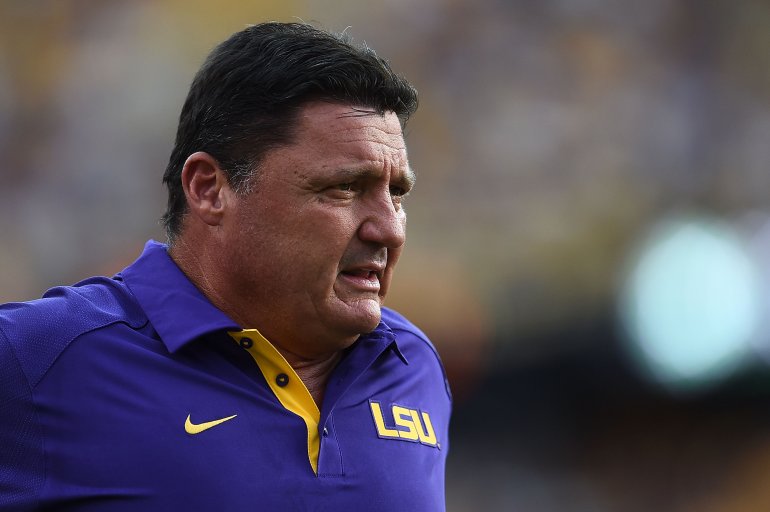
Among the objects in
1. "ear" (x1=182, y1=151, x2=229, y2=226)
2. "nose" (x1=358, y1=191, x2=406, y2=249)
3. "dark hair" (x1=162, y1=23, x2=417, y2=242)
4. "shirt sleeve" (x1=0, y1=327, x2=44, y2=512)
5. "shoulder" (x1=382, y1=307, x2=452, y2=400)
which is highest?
"dark hair" (x1=162, y1=23, x2=417, y2=242)

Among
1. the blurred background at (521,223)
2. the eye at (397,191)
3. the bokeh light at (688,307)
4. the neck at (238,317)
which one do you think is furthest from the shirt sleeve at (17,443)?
the bokeh light at (688,307)

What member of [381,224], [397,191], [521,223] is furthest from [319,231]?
[521,223]

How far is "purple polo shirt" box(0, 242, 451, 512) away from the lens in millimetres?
1657

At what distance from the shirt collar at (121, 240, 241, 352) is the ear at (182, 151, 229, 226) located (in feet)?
0.44

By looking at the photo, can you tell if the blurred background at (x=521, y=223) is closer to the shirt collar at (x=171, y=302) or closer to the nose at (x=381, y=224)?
the shirt collar at (x=171, y=302)

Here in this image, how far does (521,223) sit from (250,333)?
4647mm

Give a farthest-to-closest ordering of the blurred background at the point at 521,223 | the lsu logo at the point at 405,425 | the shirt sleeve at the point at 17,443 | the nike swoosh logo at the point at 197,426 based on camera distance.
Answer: the blurred background at the point at 521,223, the lsu logo at the point at 405,425, the nike swoosh logo at the point at 197,426, the shirt sleeve at the point at 17,443

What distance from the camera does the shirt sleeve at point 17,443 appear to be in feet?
5.32

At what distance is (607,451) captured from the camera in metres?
6.29

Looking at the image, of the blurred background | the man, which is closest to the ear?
the man

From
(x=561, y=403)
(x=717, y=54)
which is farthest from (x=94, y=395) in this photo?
(x=717, y=54)

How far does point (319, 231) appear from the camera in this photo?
1.90 metres

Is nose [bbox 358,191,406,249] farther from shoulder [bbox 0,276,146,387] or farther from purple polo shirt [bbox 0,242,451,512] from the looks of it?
shoulder [bbox 0,276,146,387]

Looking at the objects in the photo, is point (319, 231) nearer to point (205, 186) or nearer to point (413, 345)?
point (205, 186)
